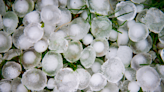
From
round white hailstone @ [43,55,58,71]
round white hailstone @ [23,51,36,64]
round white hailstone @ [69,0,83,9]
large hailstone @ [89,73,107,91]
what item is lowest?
large hailstone @ [89,73,107,91]

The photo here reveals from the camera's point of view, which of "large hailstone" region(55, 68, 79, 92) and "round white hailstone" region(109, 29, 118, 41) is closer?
"large hailstone" region(55, 68, 79, 92)

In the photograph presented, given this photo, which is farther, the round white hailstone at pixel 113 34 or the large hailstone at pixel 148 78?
the round white hailstone at pixel 113 34

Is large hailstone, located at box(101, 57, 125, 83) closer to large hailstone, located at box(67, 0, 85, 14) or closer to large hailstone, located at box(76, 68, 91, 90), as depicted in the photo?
large hailstone, located at box(76, 68, 91, 90)

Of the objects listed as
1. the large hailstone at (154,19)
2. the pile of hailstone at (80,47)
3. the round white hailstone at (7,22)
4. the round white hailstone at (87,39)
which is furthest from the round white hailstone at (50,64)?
the large hailstone at (154,19)

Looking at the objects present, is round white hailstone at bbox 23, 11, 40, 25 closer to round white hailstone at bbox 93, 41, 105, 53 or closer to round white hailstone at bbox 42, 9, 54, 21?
round white hailstone at bbox 42, 9, 54, 21

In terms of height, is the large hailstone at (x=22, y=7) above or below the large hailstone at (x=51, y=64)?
above

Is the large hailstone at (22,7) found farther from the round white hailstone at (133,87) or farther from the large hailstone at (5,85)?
the round white hailstone at (133,87)

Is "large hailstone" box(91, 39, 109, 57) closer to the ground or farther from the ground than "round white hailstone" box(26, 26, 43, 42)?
closer to the ground

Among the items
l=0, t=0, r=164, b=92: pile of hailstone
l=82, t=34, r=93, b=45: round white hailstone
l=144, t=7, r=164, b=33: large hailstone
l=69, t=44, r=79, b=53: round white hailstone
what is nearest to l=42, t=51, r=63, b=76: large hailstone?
l=0, t=0, r=164, b=92: pile of hailstone
